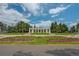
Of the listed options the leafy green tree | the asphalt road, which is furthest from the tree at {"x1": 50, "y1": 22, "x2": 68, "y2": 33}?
the leafy green tree

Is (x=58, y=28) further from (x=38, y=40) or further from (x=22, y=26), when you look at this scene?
(x=22, y=26)

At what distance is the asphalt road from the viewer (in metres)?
3.78

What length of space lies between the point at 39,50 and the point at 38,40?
0.51 ft

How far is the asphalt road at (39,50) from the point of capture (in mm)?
3783

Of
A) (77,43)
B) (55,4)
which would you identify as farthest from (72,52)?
(55,4)

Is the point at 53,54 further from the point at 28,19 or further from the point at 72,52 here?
the point at 28,19

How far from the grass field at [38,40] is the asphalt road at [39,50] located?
0.06 metres

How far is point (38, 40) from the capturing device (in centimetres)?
383

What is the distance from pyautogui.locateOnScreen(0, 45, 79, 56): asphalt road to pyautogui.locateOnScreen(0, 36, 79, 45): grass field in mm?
62

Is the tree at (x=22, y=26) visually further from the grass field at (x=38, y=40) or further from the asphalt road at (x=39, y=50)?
the asphalt road at (x=39, y=50)

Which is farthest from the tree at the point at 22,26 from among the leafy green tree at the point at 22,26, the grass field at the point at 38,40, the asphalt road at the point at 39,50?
the asphalt road at the point at 39,50

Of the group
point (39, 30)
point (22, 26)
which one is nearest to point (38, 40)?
point (39, 30)

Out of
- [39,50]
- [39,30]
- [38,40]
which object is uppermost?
[39,30]

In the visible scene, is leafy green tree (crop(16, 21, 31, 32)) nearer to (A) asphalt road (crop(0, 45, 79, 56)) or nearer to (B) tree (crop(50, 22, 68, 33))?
(A) asphalt road (crop(0, 45, 79, 56))
